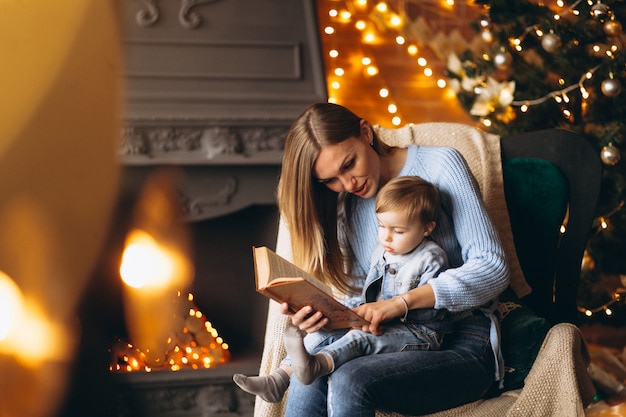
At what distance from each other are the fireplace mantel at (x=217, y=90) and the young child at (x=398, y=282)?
3.30ft

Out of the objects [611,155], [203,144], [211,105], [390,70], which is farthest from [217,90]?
[611,155]

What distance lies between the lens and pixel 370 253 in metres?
1.85

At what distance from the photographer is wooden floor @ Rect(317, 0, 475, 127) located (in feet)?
9.51

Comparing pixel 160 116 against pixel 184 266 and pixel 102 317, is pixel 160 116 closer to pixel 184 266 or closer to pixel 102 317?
pixel 184 266

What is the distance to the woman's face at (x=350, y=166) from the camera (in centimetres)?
168

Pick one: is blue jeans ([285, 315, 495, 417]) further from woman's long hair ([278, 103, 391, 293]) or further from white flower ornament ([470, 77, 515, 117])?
white flower ornament ([470, 77, 515, 117])

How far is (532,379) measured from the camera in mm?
1571

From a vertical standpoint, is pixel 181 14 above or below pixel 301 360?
above

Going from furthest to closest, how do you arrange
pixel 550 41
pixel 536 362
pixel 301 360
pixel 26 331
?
pixel 26 331, pixel 550 41, pixel 536 362, pixel 301 360

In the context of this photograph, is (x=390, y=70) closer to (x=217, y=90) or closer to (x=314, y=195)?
(x=217, y=90)

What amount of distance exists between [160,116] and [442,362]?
4.54 feet

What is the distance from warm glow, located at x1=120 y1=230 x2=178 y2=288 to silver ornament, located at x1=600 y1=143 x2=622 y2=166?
1.51 meters

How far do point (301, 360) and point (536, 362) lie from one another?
1.76ft

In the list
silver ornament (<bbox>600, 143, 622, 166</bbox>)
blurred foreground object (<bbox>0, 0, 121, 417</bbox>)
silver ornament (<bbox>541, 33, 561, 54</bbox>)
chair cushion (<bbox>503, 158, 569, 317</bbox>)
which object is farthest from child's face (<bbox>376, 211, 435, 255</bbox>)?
blurred foreground object (<bbox>0, 0, 121, 417</bbox>)
